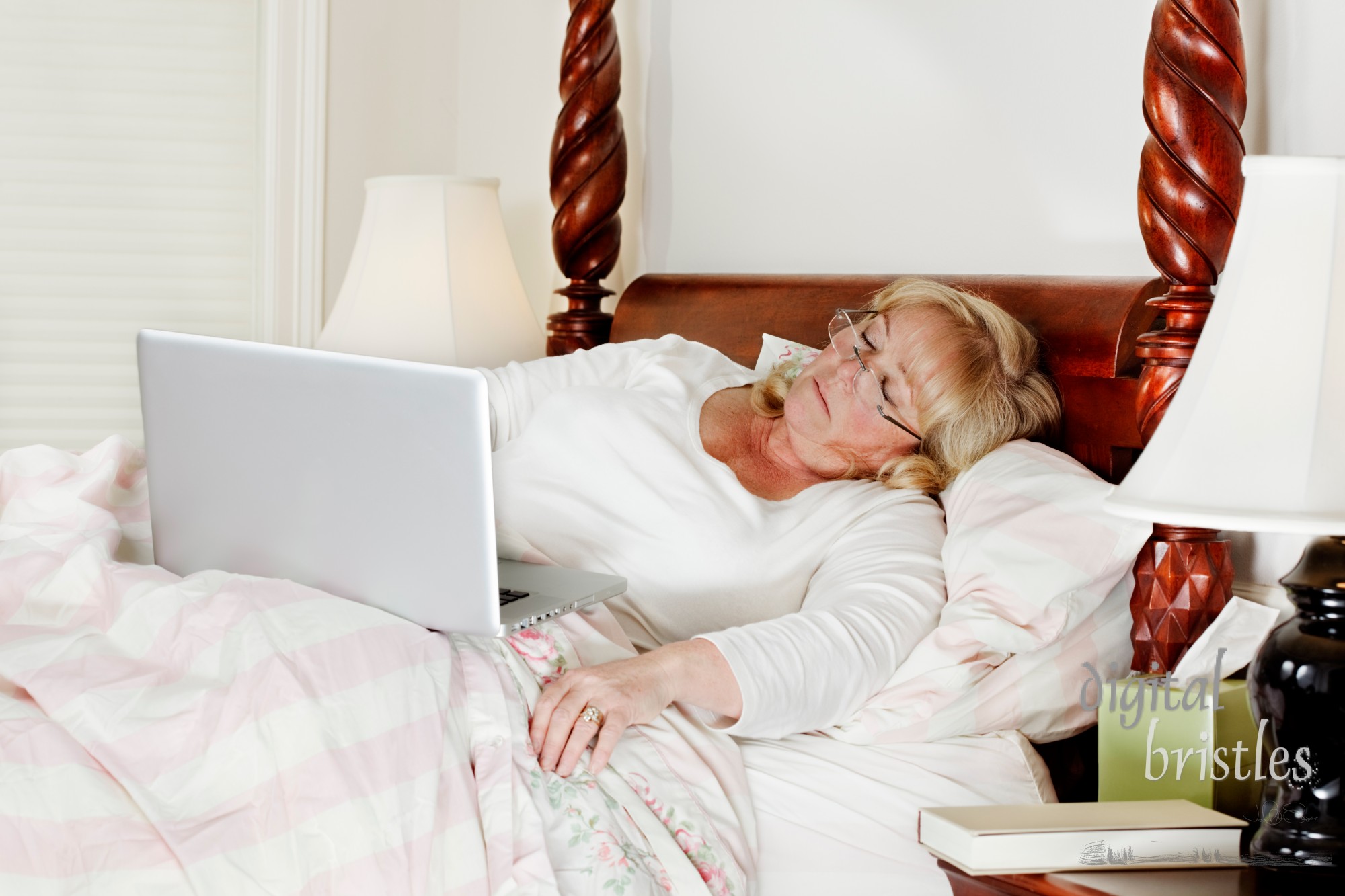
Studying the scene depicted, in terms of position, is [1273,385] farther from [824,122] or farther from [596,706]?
[824,122]

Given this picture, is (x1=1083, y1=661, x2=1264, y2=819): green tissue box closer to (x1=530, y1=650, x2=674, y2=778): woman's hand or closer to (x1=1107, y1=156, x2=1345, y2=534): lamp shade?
(x1=1107, y1=156, x2=1345, y2=534): lamp shade

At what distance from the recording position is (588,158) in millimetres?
2277

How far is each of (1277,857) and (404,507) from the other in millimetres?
798

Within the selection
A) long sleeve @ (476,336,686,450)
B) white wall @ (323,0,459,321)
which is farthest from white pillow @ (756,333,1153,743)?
white wall @ (323,0,459,321)

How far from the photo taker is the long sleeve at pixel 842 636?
1.22 m

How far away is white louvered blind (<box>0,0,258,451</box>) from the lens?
259 cm

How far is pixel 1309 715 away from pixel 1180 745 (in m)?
0.28

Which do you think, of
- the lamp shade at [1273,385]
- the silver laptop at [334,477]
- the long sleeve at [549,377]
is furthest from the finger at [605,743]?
the long sleeve at [549,377]

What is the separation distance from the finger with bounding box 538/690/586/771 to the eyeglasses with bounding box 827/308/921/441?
668 millimetres

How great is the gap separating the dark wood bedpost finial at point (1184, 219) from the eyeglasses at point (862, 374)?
350mm

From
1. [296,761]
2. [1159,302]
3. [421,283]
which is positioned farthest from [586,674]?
[421,283]

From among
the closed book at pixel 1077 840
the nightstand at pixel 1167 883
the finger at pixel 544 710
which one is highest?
the finger at pixel 544 710

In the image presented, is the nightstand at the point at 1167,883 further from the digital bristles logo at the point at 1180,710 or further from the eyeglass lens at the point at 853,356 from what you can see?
the eyeglass lens at the point at 853,356

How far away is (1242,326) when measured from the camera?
92cm
